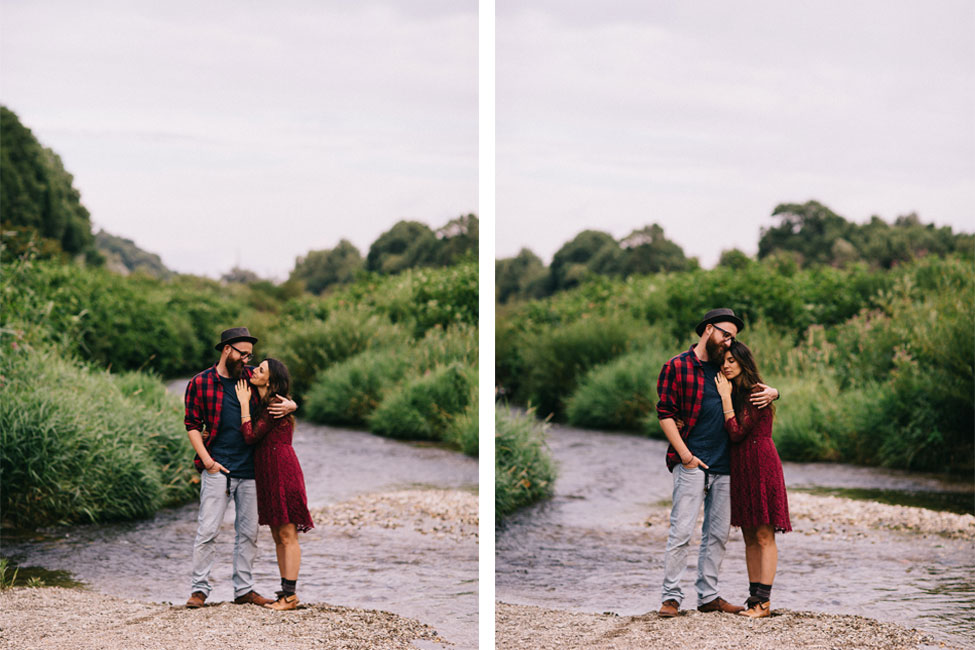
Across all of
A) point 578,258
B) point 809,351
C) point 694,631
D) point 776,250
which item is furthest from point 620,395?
point 694,631

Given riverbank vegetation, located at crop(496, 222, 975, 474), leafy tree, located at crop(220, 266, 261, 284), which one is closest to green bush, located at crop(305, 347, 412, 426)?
leafy tree, located at crop(220, 266, 261, 284)

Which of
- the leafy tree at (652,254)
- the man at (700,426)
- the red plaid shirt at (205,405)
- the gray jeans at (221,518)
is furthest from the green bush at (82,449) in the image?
the leafy tree at (652,254)

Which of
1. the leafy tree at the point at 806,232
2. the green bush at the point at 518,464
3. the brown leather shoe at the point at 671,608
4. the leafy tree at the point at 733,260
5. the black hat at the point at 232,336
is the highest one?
the leafy tree at the point at 806,232

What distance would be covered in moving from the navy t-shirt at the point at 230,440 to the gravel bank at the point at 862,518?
3037 millimetres

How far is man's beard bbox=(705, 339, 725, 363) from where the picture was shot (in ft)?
13.0

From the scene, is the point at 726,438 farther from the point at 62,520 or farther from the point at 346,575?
the point at 62,520

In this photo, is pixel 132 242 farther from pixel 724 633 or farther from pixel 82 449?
pixel 724 633

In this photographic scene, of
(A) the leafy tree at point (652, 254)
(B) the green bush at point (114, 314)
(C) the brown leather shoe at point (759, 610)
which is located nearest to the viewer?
(C) the brown leather shoe at point (759, 610)

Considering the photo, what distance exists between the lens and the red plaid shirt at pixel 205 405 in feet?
13.2

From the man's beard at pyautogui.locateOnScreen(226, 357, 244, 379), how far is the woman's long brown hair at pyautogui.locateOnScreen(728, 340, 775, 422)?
2.16 m

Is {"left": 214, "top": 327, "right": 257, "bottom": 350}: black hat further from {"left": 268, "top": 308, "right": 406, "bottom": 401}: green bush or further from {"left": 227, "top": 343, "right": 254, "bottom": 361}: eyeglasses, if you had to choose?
{"left": 268, "top": 308, "right": 406, "bottom": 401}: green bush

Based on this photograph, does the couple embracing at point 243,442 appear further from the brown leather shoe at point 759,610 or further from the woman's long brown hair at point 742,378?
the brown leather shoe at point 759,610

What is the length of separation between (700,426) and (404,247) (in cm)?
270

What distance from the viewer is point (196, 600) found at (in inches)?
169
